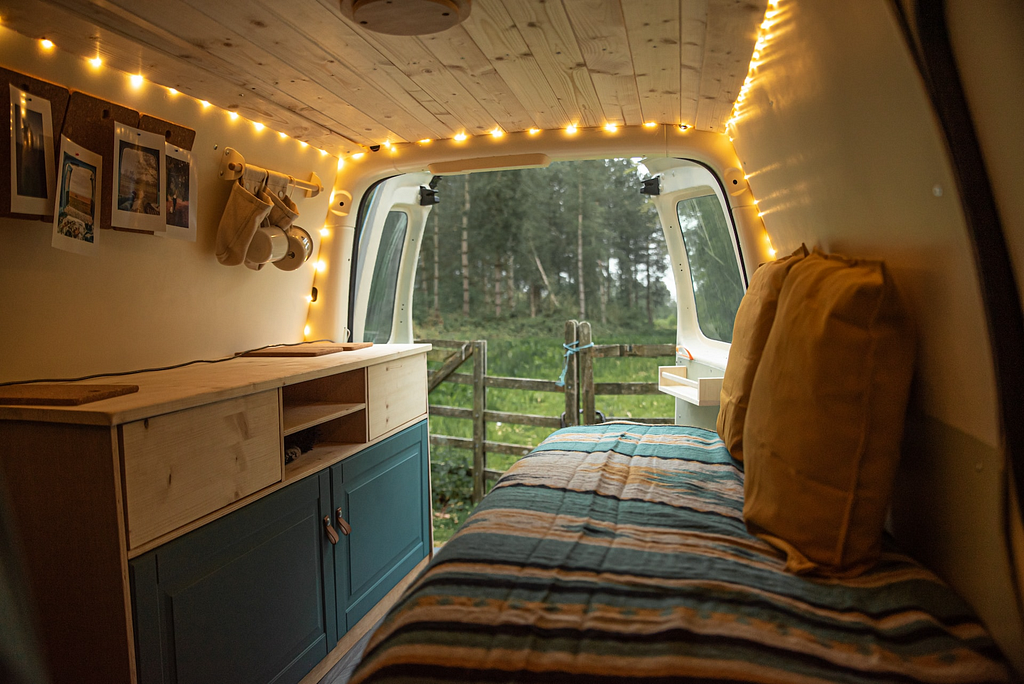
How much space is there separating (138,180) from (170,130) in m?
0.26

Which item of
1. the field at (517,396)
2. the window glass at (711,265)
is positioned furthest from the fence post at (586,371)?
the field at (517,396)

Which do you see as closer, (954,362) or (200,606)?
(954,362)

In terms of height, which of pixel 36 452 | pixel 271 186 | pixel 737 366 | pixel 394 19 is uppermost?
pixel 394 19

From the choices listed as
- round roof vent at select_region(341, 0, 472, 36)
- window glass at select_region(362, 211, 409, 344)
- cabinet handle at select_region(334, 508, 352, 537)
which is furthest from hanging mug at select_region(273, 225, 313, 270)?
round roof vent at select_region(341, 0, 472, 36)

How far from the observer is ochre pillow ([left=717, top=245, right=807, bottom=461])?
1684 mm

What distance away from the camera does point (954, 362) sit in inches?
39.0

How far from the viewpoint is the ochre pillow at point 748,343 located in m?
1.68

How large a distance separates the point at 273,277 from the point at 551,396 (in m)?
4.82

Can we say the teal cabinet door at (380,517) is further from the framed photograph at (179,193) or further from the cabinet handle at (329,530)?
the framed photograph at (179,193)

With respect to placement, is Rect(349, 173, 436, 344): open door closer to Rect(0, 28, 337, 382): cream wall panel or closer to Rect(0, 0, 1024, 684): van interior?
Rect(0, 0, 1024, 684): van interior

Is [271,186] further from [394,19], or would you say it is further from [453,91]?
[394,19]

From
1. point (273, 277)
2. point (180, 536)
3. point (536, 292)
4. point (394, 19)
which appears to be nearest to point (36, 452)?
point (180, 536)

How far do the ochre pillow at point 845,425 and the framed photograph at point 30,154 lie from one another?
2019 mm

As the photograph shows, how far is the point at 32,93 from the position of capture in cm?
165
